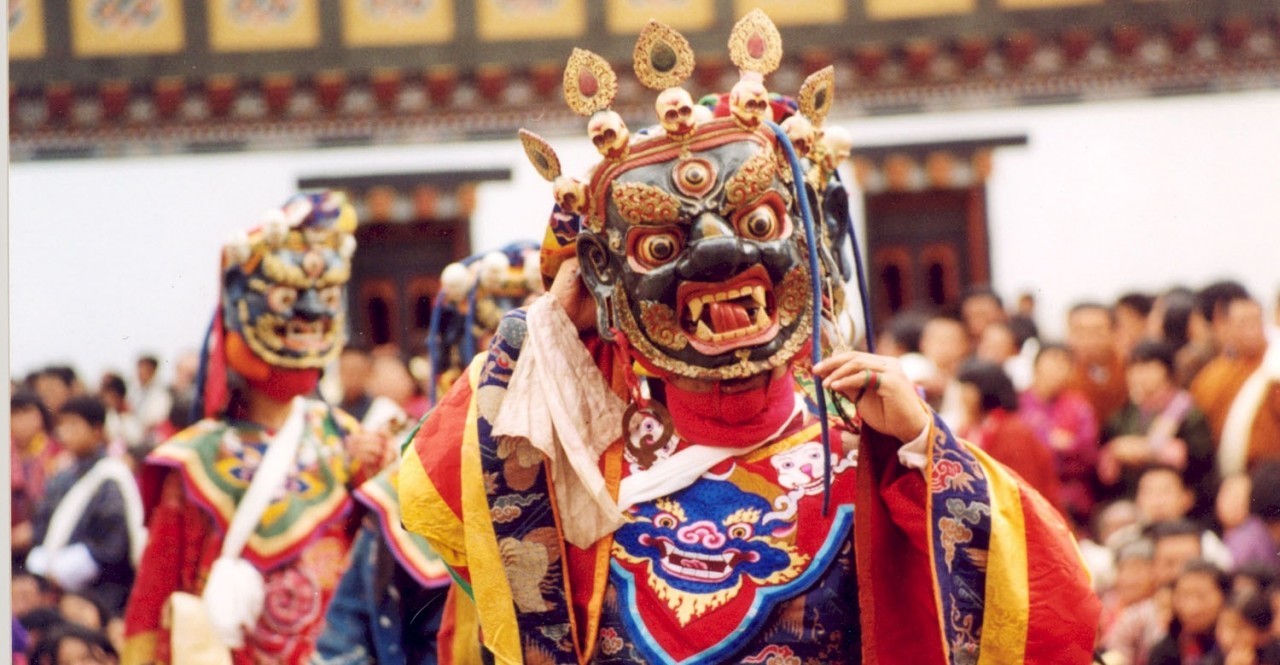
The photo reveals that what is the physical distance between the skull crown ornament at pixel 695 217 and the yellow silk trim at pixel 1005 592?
16.7 inches

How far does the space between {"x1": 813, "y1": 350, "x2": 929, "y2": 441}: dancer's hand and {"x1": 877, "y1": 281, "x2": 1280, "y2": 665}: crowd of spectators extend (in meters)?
2.35

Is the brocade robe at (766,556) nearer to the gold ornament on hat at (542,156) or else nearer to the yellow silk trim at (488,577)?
the yellow silk trim at (488,577)

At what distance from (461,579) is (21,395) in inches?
257

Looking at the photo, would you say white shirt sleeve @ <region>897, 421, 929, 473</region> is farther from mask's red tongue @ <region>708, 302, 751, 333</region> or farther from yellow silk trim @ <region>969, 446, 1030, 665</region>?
mask's red tongue @ <region>708, 302, 751, 333</region>

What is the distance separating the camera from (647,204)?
142 inches

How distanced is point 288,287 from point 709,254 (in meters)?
2.74

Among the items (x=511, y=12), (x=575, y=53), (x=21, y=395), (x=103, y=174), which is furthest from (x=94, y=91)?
(x=575, y=53)

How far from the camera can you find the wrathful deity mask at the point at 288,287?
20.0 feet

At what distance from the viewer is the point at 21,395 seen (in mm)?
9906

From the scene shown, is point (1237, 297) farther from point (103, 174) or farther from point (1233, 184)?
point (103, 174)

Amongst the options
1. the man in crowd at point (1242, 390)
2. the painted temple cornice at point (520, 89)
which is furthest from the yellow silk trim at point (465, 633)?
the painted temple cornice at point (520, 89)

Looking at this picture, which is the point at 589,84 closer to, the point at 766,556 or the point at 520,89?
the point at 766,556

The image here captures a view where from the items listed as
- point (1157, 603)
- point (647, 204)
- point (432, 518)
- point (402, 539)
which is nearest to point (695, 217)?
point (647, 204)

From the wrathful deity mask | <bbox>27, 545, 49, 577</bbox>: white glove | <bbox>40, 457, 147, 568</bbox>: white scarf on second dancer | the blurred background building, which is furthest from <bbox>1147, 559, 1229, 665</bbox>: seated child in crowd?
the blurred background building
